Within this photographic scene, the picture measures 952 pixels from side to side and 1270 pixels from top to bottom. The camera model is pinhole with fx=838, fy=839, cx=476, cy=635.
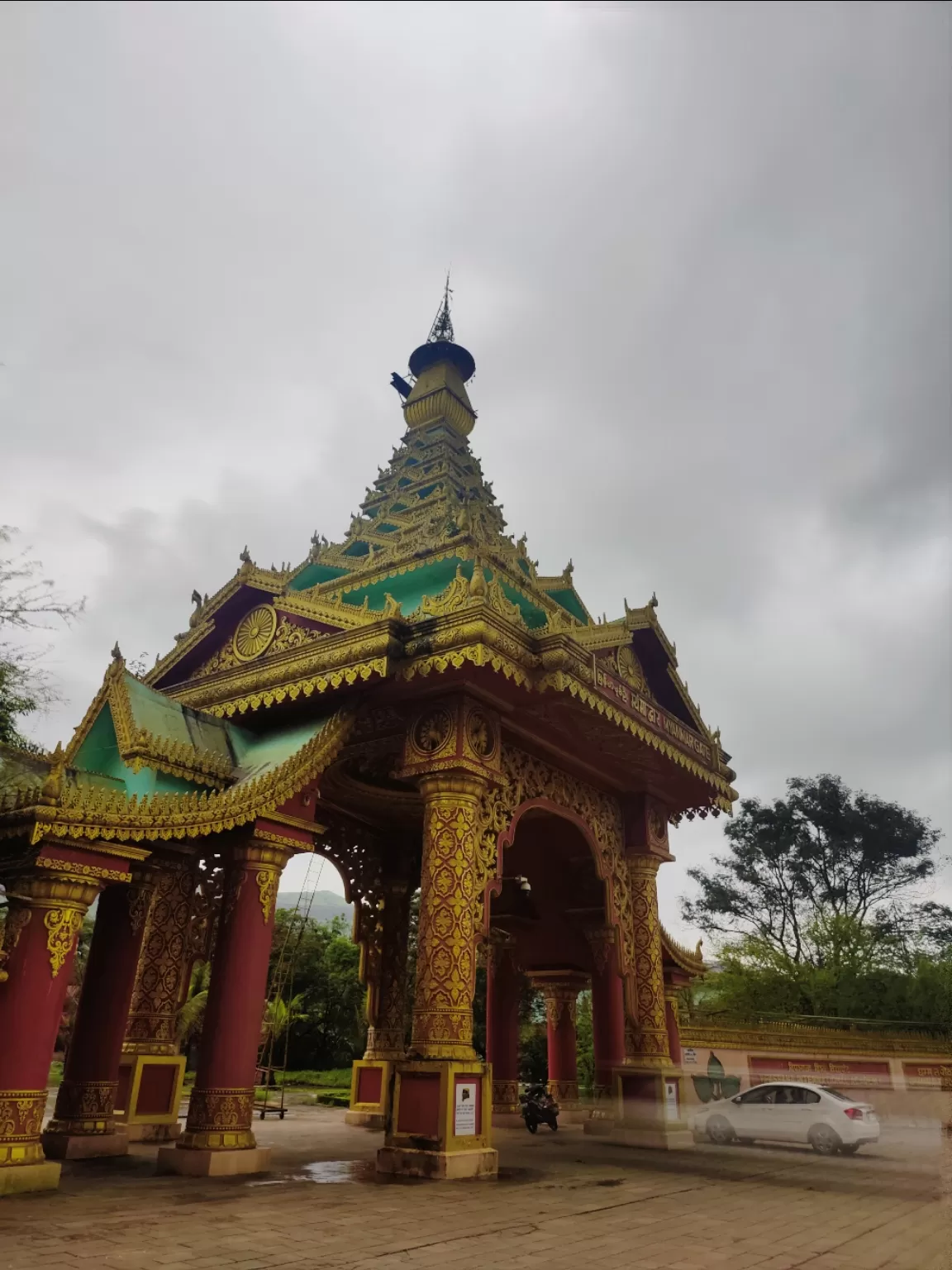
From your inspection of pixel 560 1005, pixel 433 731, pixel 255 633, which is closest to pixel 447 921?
pixel 433 731

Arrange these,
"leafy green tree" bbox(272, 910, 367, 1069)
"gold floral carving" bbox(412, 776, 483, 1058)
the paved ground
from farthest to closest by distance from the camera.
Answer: "leafy green tree" bbox(272, 910, 367, 1069) → "gold floral carving" bbox(412, 776, 483, 1058) → the paved ground

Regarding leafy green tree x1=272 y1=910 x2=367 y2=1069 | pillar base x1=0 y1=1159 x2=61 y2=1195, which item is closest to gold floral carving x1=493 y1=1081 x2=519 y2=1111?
pillar base x1=0 y1=1159 x2=61 y2=1195

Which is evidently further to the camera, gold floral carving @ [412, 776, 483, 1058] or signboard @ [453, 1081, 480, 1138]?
gold floral carving @ [412, 776, 483, 1058]

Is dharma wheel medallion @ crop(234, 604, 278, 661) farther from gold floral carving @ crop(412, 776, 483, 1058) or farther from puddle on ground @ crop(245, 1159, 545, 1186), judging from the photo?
puddle on ground @ crop(245, 1159, 545, 1186)

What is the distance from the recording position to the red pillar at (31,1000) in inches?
264

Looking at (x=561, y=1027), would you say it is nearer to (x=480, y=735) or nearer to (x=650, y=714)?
(x=650, y=714)

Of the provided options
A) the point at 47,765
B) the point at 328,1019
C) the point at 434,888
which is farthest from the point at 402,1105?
the point at 328,1019

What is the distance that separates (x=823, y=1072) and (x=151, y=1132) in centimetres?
1564

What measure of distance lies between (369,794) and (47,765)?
5.82 m

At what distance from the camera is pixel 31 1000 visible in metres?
7.02

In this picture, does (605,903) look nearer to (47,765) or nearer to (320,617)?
(320,617)

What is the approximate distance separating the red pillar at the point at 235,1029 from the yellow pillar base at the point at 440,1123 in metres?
1.47

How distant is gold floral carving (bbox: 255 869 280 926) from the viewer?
903cm

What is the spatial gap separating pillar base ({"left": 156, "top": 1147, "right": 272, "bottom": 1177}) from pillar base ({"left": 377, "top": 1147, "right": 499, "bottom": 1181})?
136 centimetres
